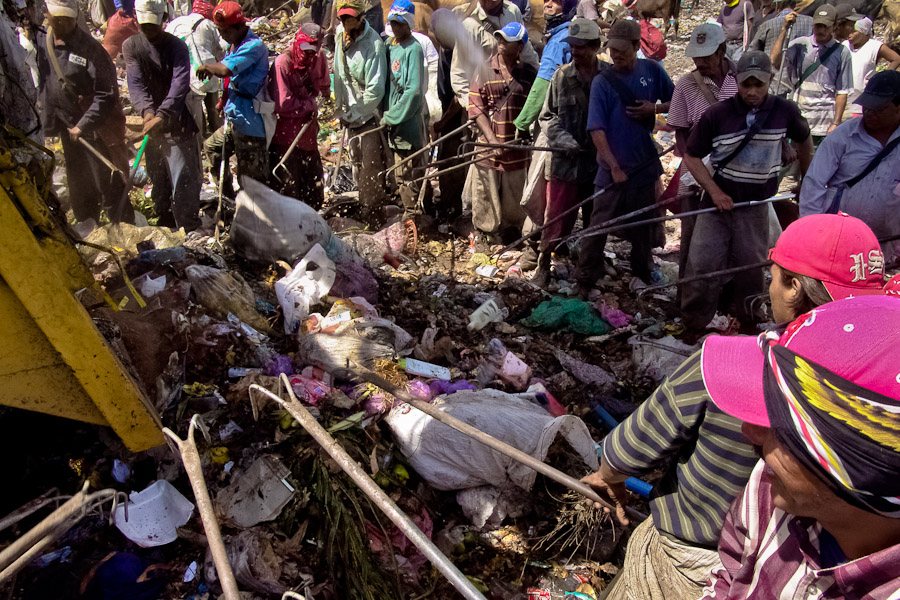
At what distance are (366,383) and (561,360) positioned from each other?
152 cm

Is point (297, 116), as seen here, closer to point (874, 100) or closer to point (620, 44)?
point (620, 44)

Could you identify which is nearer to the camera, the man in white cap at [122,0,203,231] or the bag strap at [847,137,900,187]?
the bag strap at [847,137,900,187]

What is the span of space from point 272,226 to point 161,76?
2.03m

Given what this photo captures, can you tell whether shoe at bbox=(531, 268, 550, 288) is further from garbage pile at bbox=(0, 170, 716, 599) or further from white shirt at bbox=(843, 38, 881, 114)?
white shirt at bbox=(843, 38, 881, 114)

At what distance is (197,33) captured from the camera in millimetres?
6309

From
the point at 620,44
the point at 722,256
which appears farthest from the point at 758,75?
the point at 722,256

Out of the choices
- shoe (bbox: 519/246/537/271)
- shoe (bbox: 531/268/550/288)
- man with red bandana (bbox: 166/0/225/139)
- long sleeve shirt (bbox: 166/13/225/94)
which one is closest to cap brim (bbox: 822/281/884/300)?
shoe (bbox: 531/268/550/288)

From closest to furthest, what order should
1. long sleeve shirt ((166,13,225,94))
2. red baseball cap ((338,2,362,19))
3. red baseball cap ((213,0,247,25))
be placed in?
red baseball cap ((213,0,247,25)) → red baseball cap ((338,2,362,19)) → long sleeve shirt ((166,13,225,94))

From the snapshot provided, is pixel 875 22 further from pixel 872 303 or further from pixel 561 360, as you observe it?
pixel 872 303

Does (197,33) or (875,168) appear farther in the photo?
(197,33)

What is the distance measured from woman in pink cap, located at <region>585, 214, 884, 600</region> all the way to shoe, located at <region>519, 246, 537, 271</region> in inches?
139

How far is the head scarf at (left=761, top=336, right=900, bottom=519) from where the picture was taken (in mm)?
857

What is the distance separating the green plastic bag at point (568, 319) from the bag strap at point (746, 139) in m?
1.43

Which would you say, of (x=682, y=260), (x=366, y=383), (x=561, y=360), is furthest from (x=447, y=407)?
(x=682, y=260)
